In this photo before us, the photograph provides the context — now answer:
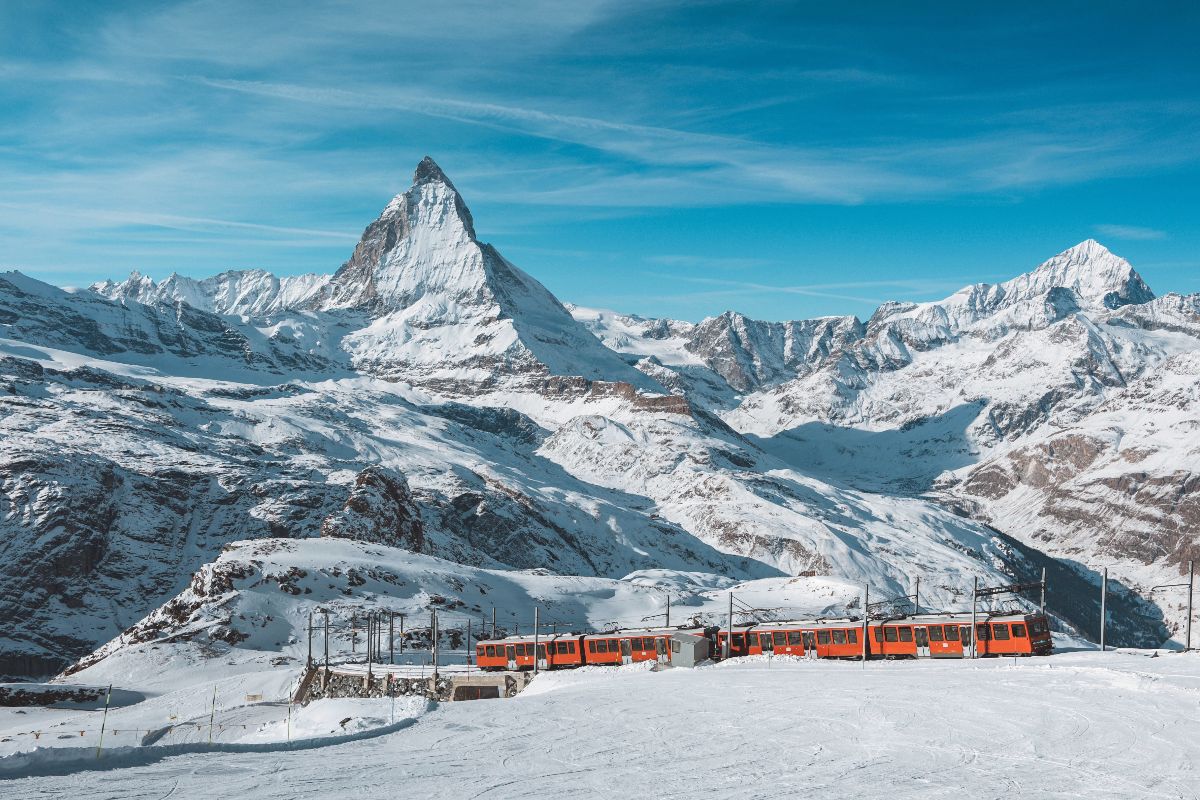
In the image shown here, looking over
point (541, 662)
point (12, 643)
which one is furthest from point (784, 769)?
point (12, 643)

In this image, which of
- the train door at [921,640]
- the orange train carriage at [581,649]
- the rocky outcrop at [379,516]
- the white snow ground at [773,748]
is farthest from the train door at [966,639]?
the rocky outcrop at [379,516]

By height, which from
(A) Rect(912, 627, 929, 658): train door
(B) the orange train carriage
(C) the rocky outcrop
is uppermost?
(C) the rocky outcrop

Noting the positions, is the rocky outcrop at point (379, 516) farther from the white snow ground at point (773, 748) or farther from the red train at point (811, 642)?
the white snow ground at point (773, 748)

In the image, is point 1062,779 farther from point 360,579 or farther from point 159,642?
point 360,579

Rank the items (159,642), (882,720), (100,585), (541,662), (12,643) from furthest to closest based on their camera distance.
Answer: (100,585), (12,643), (159,642), (541,662), (882,720)

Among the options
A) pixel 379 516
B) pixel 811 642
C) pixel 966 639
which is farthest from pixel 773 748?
pixel 379 516

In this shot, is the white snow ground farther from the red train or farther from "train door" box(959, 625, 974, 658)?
"train door" box(959, 625, 974, 658)

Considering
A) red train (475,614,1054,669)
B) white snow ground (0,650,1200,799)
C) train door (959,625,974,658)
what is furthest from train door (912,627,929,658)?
white snow ground (0,650,1200,799)
